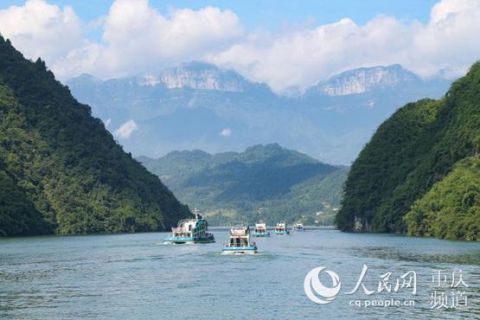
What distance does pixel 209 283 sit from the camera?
3706 inches

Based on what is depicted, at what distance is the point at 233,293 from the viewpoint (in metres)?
85.1

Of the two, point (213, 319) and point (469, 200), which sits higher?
point (469, 200)

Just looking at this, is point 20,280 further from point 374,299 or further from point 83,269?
point 374,299

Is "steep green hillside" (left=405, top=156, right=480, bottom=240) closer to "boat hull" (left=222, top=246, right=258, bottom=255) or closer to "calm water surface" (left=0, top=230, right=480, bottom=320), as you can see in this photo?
"calm water surface" (left=0, top=230, right=480, bottom=320)

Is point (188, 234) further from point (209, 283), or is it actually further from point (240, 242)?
point (209, 283)

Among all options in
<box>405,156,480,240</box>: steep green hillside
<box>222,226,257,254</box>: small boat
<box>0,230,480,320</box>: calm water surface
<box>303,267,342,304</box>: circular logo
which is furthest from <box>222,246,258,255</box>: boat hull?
<box>405,156,480,240</box>: steep green hillside

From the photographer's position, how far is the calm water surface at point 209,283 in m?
72.6

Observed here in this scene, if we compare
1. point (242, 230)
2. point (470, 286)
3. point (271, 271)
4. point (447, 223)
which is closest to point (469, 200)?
point (447, 223)

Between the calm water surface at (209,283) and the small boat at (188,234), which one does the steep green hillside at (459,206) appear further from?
the small boat at (188,234)

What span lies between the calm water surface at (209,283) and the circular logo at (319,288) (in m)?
0.77

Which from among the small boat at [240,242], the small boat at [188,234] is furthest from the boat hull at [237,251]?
the small boat at [188,234]

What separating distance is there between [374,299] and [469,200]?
109 metres

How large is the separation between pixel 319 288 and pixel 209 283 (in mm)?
13316

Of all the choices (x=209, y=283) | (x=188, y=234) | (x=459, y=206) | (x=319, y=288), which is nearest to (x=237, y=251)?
A: (x=209, y=283)
